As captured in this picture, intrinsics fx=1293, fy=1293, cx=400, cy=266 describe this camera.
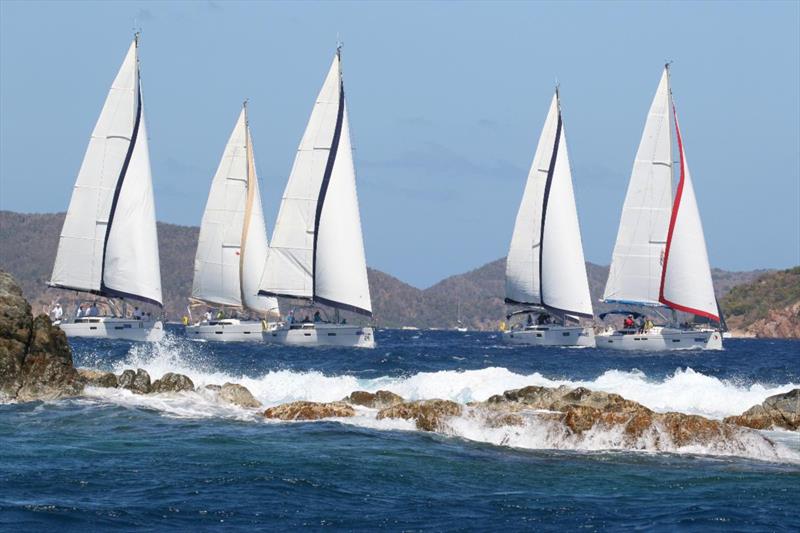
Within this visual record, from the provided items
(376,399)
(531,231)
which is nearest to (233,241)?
(531,231)

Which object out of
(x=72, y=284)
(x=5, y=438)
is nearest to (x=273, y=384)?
(x=5, y=438)

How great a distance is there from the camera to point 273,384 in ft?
119

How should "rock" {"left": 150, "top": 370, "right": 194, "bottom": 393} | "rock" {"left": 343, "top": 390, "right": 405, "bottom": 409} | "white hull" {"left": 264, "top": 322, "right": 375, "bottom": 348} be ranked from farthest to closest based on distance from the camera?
1. "white hull" {"left": 264, "top": 322, "right": 375, "bottom": 348}
2. "rock" {"left": 150, "top": 370, "right": 194, "bottom": 393}
3. "rock" {"left": 343, "top": 390, "right": 405, "bottom": 409}

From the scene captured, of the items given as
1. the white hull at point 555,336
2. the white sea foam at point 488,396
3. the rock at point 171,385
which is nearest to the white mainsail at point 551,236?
the white hull at point 555,336

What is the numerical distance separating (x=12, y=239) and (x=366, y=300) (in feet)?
431

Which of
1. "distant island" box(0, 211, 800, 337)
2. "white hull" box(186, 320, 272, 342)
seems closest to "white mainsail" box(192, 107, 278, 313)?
"white hull" box(186, 320, 272, 342)

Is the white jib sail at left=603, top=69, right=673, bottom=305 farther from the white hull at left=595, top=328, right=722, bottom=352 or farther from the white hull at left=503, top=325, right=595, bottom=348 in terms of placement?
the white hull at left=503, top=325, right=595, bottom=348

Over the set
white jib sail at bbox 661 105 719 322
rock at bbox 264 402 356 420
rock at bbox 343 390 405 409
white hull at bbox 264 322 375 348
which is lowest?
rock at bbox 264 402 356 420

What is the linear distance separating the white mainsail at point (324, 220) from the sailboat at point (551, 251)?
11.7 meters

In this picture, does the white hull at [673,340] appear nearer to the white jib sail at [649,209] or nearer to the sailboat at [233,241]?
the white jib sail at [649,209]

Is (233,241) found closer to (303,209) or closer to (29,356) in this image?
(303,209)

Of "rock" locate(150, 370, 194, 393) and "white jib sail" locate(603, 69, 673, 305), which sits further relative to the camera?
"white jib sail" locate(603, 69, 673, 305)

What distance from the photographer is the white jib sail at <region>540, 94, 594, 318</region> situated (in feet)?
246

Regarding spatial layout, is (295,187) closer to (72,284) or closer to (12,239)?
(72,284)
